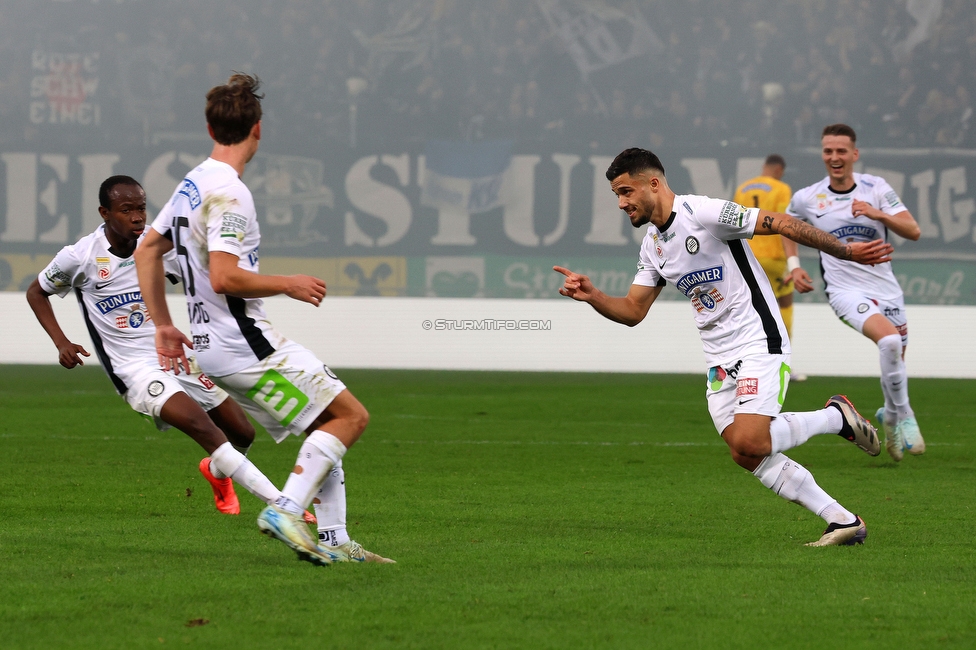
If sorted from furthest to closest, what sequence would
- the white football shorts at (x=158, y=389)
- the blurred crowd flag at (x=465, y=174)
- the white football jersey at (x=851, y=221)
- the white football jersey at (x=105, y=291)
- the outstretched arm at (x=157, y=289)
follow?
the blurred crowd flag at (x=465, y=174), the white football jersey at (x=851, y=221), the white football jersey at (x=105, y=291), the white football shorts at (x=158, y=389), the outstretched arm at (x=157, y=289)

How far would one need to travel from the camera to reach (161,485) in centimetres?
702

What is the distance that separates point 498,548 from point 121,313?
270cm

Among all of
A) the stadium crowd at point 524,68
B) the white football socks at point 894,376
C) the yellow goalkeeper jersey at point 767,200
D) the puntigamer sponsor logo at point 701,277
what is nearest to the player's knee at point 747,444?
the puntigamer sponsor logo at point 701,277

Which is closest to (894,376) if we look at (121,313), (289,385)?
(121,313)

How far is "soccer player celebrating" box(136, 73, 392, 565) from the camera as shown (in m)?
4.37

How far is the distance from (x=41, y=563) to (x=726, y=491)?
12.0 feet

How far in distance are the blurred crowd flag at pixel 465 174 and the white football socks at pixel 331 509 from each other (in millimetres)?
13854

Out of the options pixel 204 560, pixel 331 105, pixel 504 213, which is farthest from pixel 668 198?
pixel 331 105

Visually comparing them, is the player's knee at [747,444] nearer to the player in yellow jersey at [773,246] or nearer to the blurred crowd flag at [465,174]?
the player in yellow jersey at [773,246]

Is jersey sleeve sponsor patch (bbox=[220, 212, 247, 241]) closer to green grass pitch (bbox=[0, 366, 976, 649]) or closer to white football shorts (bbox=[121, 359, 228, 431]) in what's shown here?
green grass pitch (bbox=[0, 366, 976, 649])

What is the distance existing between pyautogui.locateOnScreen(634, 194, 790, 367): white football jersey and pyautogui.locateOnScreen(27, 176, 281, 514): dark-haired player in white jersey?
7.82 feet

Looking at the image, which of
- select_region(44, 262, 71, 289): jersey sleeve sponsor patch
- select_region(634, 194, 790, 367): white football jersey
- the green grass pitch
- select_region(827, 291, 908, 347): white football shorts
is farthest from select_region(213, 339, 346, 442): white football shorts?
select_region(827, 291, 908, 347): white football shorts

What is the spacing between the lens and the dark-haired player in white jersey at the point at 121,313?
636 cm

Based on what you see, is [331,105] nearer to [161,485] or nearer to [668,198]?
[161,485]
